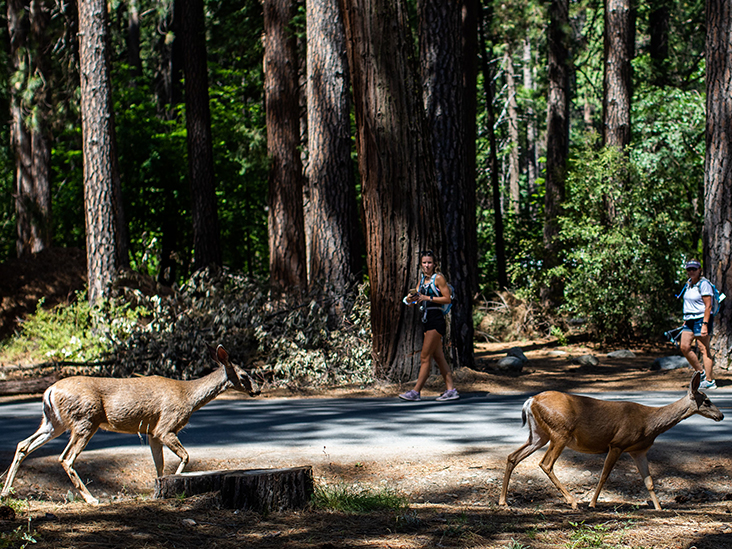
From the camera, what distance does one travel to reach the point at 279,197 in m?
19.1

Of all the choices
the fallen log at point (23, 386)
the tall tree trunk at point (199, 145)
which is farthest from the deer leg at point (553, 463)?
the tall tree trunk at point (199, 145)

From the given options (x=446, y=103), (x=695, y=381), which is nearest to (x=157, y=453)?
(x=695, y=381)

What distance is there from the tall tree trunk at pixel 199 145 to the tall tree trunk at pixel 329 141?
16.9 feet

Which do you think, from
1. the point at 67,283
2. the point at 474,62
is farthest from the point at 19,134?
the point at 474,62

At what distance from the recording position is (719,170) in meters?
14.3

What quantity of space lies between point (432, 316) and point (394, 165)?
109 inches

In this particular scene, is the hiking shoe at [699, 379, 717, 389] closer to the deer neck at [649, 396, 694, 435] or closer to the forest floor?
the forest floor

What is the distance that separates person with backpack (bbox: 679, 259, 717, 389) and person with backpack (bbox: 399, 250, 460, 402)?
3737 mm

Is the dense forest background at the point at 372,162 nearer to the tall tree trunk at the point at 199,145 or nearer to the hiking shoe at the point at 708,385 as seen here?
the tall tree trunk at the point at 199,145

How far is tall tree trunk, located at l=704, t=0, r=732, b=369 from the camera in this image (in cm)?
1396

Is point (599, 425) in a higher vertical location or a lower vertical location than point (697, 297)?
lower

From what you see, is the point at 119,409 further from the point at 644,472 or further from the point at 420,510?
the point at 644,472

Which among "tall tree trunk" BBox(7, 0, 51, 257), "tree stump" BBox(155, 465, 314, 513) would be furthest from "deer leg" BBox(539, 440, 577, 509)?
"tall tree trunk" BBox(7, 0, 51, 257)

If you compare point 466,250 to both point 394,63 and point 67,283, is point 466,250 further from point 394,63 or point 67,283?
point 67,283
